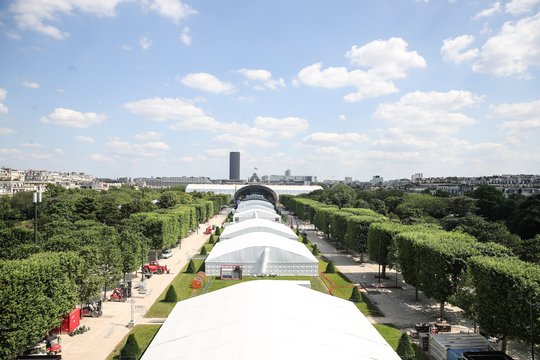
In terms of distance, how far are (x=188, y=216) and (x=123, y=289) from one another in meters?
37.8

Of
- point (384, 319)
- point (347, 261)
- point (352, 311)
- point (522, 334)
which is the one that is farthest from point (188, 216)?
point (522, 334)

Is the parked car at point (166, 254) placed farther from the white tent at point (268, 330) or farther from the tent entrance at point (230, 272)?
the white tent at point (268, 330)

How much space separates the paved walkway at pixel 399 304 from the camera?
3219 cm

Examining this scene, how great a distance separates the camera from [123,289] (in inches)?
1540

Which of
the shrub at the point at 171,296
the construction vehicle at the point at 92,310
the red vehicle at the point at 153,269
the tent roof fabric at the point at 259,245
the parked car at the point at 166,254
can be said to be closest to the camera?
the construction vehicle at the point at 92,310

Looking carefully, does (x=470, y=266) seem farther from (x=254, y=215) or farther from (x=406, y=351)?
(x=254, y=215)

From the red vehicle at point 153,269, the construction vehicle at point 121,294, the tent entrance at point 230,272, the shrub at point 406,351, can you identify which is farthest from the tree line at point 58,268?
the shrub at point 406,351

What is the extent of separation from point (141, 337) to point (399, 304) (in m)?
24.0

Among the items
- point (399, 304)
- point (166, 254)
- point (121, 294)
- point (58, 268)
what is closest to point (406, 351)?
point (399, 304)

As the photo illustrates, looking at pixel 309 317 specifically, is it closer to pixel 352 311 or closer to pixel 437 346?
pixel 352 311

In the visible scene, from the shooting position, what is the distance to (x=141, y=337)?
28.9 m

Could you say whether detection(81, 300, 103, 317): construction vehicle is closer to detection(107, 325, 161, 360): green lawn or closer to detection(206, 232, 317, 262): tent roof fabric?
detection(107, 325, 161, 360): green lawn

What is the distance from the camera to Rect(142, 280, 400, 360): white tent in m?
17.5

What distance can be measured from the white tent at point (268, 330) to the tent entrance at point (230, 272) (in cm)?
1977
